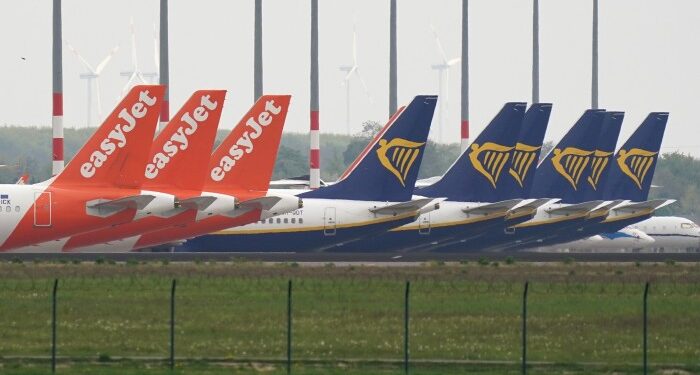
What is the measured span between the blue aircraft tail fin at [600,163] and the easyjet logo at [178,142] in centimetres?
3525

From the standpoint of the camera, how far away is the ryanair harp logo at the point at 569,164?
11256 cm

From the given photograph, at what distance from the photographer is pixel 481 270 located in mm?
77938

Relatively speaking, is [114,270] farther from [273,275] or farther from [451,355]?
[451,355]

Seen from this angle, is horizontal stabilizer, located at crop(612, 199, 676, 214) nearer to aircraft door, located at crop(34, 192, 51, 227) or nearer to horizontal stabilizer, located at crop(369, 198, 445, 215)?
horizontal stabilizer, located at crop(369, 198, 445, 215)

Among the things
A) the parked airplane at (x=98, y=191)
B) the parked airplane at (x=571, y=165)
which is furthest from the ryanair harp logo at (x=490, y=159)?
the parked airplane at (x=98, y=191)

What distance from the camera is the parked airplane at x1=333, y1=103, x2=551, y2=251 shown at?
96.9 metres

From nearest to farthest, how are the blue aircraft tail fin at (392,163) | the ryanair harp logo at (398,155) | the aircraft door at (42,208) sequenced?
the aircraft door at (42,208) → the blue aircraft tail fin at (392,163) → the ryanair harp logo at (398,155)

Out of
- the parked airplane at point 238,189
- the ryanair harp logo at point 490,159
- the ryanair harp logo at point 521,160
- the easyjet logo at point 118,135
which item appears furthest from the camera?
the ryanair harp logo at point 521,160

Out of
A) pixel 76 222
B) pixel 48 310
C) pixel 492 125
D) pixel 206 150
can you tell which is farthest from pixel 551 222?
pixel 48 310

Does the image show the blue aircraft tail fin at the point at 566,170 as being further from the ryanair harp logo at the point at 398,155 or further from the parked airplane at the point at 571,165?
the ryanair harp logo at the point at 398,155

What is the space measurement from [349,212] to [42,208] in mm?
18971

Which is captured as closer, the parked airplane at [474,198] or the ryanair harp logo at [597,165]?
the parked airplane at [474,198]

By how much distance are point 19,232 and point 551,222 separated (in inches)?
1503

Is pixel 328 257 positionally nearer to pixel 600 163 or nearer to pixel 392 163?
pixel 392 163
